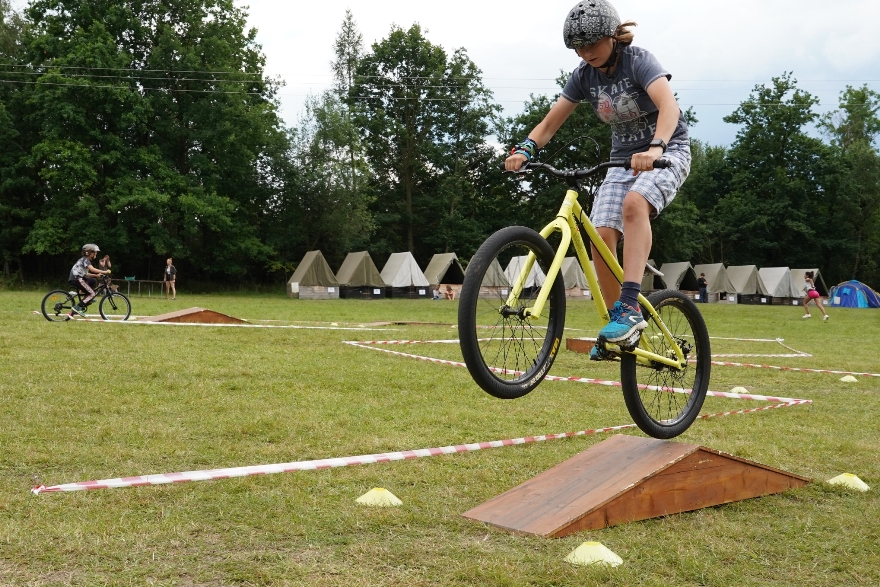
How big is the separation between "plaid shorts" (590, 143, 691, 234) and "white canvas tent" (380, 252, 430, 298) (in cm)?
3668

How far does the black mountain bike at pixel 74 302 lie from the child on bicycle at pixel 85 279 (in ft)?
0.31

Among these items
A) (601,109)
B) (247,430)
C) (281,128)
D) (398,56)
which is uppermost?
(398,56)

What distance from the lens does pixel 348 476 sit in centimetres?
473

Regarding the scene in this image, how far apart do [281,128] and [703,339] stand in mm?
43122

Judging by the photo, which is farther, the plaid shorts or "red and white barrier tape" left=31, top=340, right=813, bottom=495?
the plaid shorts

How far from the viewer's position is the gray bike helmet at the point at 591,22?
4270mm

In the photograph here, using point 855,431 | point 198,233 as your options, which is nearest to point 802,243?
point 198,233

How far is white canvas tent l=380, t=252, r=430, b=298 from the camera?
136 feet

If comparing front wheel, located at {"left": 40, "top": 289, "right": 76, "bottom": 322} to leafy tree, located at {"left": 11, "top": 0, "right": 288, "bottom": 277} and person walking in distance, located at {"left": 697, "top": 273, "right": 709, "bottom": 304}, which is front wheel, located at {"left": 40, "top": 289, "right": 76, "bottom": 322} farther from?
person walking in distance, located at {"left": 697, "top": 273, "right": 709, "bottom": 304}

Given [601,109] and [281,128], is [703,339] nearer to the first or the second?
[601,109]

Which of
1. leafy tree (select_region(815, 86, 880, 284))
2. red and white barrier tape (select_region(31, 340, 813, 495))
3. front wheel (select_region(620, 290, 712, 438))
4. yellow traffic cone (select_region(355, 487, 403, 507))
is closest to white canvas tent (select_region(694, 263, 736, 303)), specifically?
leafy tree (select_region(815, 86, 880, 284))

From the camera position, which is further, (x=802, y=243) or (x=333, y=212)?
(x=802, y=243)

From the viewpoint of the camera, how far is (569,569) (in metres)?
3.27

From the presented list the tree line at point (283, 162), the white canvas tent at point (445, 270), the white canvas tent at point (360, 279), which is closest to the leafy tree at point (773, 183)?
the tree line at point (283, 162)
